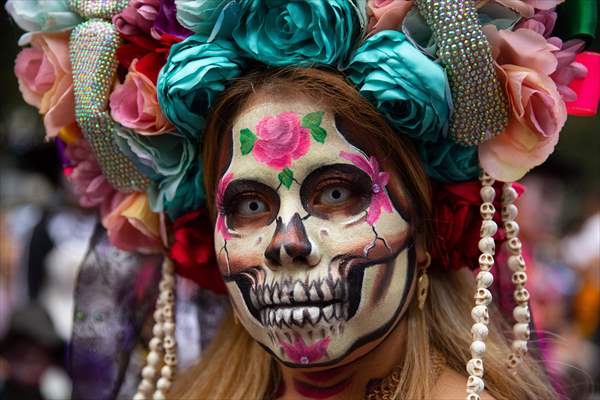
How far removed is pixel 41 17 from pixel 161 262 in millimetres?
850

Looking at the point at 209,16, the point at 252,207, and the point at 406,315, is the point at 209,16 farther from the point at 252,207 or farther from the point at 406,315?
the point at 406,315

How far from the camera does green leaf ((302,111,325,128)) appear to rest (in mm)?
2371

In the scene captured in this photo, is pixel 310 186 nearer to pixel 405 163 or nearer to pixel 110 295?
pixel 405 163

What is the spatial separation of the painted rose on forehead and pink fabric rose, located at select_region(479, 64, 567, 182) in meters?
0.44

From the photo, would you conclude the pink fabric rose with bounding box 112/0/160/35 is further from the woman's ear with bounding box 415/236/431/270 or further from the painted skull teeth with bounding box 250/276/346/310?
the woman's ear with bounding box 415/236/431/270

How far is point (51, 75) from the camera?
9.25 ft

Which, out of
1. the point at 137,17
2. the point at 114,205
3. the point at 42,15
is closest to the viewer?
the point at 137,17

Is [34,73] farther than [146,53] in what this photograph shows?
Yes

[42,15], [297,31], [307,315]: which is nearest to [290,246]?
[307,315]

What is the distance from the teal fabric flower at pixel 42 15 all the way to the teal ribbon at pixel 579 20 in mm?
1354

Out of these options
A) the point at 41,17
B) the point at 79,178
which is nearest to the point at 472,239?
the point at 79,178

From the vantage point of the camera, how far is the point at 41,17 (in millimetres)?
2785

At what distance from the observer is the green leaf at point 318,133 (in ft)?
7.77

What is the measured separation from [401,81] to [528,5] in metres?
0.39
